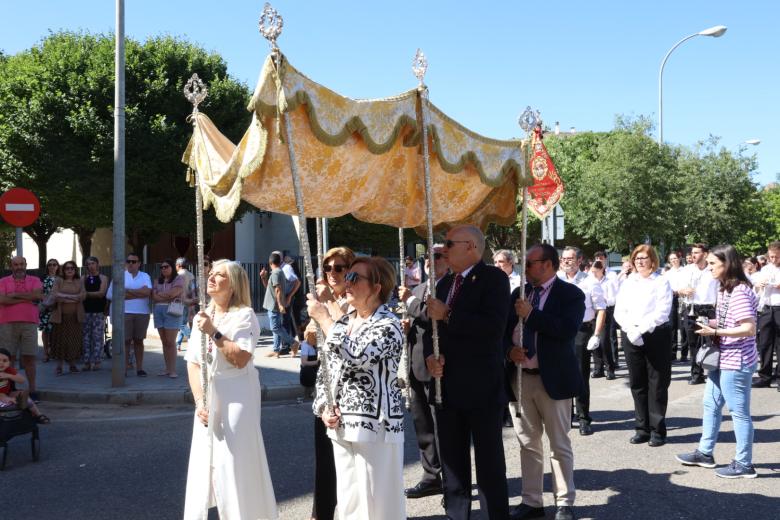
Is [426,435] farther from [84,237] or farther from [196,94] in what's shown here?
[84,237]

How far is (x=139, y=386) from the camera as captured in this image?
988 centimetres

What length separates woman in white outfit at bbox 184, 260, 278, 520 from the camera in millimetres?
4105

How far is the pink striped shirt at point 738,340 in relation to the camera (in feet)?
18.4

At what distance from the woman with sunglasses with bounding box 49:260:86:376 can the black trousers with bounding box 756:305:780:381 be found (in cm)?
1004

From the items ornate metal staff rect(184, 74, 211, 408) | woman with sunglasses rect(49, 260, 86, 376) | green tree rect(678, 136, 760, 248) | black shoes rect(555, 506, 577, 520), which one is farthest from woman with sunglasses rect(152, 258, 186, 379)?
green tree rect(678, 136, 760, 248)

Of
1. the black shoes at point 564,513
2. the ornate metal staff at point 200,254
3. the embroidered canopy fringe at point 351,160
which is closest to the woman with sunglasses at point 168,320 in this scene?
the embroidered canopy fringe at point 351,160

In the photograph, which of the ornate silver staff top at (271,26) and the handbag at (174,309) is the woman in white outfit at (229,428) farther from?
the handbag at (174,309)

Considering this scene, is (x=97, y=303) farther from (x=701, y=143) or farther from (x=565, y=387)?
(x=701, y=143)

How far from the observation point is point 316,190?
4824 mm

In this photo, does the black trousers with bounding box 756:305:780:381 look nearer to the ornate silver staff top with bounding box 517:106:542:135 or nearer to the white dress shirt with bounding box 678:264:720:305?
the white dress shirt with bounding box 678:264:720:305

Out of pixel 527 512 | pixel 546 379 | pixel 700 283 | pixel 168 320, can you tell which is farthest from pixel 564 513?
pixel 168 320

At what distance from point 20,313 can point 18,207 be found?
6.58 ft

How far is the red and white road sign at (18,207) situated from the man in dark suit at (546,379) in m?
7.96

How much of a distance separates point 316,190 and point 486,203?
6.13 ft
